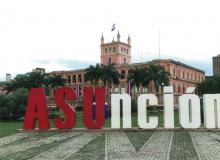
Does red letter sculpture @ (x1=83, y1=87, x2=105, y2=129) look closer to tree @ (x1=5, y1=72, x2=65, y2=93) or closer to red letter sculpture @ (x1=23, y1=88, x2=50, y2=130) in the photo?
red letter sculpture @ (x1=23, y1=88, x2=50, y2=130)

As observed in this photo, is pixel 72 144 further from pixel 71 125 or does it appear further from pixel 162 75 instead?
pixel 162 75

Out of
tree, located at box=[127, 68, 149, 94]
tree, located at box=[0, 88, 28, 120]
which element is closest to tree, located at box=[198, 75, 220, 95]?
tree, located at box=[127, 68, 149, 94]

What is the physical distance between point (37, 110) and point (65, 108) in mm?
2145

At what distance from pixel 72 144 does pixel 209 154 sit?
7763 millimetres

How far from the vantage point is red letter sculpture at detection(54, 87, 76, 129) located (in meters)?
31.1

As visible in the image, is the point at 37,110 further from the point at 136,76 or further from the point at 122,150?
the point at 136,76

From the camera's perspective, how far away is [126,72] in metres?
116

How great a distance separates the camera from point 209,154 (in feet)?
57.0

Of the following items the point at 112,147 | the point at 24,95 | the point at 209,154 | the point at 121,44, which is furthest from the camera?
the point at 121,44

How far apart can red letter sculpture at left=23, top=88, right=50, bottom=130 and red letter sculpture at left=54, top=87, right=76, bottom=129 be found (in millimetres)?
944

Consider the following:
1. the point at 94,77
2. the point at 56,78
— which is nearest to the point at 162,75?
the point at 94,77

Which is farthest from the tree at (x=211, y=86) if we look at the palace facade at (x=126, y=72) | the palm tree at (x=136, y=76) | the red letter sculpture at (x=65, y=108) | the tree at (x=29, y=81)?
the red letter sculpture at (x=65, y=108)

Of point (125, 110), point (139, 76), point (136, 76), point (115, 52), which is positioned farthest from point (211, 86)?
point (125, 110)

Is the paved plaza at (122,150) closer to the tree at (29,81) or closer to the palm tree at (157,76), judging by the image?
the palm tree at (157,76)
